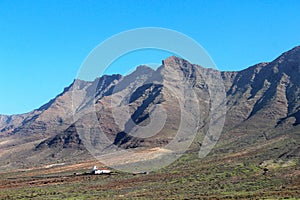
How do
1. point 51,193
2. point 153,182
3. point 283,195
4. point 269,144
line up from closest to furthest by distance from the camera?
point 283,195 < point 51,193 < point 153,182 < point 269,144

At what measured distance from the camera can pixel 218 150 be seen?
18200 cm

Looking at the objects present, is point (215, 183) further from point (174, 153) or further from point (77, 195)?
point (174, 153)

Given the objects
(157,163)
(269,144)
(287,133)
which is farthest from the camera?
(287,133)

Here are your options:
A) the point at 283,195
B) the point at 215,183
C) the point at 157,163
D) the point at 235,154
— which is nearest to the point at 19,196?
the point at 215,183

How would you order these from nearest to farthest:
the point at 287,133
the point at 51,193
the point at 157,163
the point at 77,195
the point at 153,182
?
the point at 77,195, the point at 51,193, the point at 153,182, the point at 157,163, the point at 287,133

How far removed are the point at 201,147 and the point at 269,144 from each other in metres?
32.0

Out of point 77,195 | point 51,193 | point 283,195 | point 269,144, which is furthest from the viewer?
point 269,144

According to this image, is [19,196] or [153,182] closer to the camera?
[19,196]

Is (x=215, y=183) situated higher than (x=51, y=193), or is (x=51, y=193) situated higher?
(x=51, y=193)

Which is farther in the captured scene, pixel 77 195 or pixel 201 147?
pixel 201 147

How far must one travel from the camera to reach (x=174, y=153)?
583 feet

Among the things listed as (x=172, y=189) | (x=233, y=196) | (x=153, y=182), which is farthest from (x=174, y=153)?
(x=233, y=196)

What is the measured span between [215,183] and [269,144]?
77425 mm

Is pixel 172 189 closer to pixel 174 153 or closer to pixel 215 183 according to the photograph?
pixel 215 183
